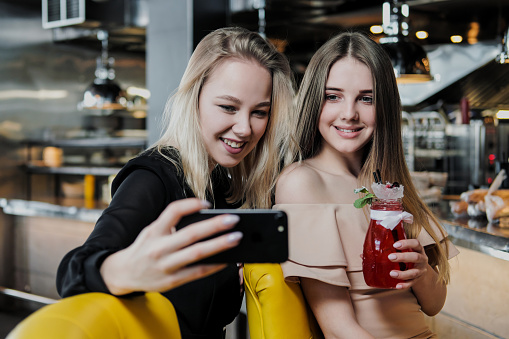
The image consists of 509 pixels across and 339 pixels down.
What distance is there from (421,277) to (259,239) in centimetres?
95

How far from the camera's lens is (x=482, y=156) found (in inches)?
241

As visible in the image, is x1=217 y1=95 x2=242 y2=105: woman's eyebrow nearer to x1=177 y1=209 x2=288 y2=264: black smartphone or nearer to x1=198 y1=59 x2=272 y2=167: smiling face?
x1=198 y1=59 x2=272 y2=167: smiling face

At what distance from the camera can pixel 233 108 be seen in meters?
1.52

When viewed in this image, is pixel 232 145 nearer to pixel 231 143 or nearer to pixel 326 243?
pixel 231 143

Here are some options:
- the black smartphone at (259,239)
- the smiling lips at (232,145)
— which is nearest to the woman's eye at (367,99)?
the smiling lips at (232,145)

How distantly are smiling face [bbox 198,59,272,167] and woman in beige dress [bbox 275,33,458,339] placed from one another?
0.20 m

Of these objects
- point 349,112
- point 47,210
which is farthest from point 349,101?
point 47,210

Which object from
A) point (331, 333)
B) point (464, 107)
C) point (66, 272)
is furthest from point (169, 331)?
point (464, 107)

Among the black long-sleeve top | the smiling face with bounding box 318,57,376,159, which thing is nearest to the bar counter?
the smiling face with bounding box 318,57,376,159

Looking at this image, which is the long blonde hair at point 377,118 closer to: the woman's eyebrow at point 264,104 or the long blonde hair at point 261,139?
the long blonde hair at point 261,139

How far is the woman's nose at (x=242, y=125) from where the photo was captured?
59.1 inches

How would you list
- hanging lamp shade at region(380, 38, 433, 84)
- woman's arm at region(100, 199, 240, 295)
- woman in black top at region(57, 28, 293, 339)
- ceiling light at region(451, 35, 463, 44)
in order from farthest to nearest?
ceiling light at region(451, 35, 463, 44) → hanging lamp shade at region(380, 38, 433, 84) → woman in black top at region(57, 28, 293, 339) → woman's arm at region(100, 199, 240, 295)

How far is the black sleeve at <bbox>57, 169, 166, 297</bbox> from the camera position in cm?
96

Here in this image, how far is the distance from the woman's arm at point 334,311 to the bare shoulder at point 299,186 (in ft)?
0.79
